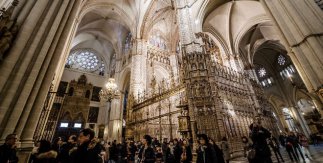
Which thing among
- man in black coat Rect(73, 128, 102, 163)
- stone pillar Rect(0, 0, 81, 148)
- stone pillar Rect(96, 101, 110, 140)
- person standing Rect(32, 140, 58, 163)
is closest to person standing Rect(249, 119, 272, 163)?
man in black coat Rect(73, 128, 102, 163)

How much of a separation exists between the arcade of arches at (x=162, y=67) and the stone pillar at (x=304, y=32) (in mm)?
31

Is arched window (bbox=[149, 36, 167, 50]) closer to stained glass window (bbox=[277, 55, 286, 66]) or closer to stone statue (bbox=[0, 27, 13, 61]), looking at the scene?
stone statue (bbox=[0, 27, 13, 61])

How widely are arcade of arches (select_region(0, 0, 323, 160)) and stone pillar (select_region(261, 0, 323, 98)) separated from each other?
31 millimetres

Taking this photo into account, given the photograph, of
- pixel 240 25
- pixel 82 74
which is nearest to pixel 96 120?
pixel 82 74

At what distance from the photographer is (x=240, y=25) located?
45.3ft

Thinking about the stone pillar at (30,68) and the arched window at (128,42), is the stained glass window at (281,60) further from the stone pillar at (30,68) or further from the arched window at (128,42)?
the stone pillar at (30,68)

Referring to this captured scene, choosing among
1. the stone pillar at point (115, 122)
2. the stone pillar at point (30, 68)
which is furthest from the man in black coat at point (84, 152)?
the stone pillar at point (115, 122)

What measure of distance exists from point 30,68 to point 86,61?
21250 millimetres

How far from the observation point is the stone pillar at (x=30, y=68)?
361cm

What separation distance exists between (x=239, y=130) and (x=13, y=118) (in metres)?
9.84

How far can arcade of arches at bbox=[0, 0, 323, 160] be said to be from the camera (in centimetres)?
425

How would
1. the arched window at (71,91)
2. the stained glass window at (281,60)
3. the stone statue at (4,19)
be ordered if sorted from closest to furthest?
the stone statue at (4,19) → the arched window at (71,91) → the stained glass window at (281,60)

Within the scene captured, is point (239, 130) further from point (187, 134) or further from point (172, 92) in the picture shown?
point (172, 92)

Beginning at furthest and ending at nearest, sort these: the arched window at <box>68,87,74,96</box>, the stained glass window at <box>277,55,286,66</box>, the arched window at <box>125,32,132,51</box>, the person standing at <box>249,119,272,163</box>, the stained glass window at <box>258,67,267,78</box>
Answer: the stained glass window at <box>258,67,267,78</box>, the stained glass window at <box>277,55,286,66</box>, the arched window at <box>125,32,132,51</box>, the arched window at <box>68,87,74,96</box>, the person standing at <box>249,119,272,163</box>
